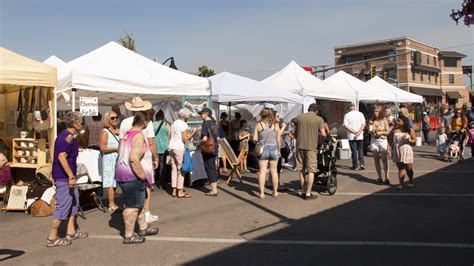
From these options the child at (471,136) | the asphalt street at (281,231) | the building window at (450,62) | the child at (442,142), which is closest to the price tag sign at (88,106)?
the asphalt street at (281,231)

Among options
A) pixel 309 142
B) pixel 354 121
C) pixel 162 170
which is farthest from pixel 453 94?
pixel 162 170

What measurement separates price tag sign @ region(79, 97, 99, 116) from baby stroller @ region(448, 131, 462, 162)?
10.4 m

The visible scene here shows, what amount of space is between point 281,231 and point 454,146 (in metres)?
9.20

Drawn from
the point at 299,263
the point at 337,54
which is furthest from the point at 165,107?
the point at 337,54

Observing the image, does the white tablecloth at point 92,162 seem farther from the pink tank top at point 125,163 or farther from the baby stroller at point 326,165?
the baby stroller at point 326,165

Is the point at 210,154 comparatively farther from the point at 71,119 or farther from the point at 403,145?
the point at 403,145

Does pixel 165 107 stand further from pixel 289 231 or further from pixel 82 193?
pixel 289 231

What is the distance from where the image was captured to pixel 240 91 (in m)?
10.8

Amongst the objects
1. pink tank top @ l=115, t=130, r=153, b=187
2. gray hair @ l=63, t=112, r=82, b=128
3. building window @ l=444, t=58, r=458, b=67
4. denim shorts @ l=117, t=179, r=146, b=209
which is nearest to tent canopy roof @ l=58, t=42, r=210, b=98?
gray hair @ l=63, t=112, r=82, b=128

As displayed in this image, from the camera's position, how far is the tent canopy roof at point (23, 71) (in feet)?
21.2

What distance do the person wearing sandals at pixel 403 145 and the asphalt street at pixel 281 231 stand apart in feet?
1.52

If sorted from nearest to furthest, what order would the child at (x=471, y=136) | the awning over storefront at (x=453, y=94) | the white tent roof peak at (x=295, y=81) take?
the child at (x=471, y=136) → the white tent roof peak at (x=295, y=81) → the awning over storefront at (x=453, y=94)

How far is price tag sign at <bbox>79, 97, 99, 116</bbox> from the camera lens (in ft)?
25.4

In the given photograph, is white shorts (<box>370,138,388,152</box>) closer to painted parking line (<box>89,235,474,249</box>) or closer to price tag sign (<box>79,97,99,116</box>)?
painted parking line (<box>89,235,474,249</box>)
